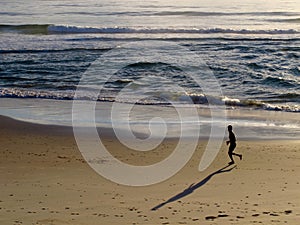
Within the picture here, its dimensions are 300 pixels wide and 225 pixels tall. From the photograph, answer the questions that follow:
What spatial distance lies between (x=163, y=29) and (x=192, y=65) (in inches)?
568

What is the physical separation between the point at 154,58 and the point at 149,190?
19.7 meters

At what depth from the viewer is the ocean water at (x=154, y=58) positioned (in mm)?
19234

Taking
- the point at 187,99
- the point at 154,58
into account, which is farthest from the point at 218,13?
the point at 187,99

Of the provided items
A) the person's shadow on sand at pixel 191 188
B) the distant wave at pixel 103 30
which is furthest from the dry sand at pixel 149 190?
the distant wave at pixel 103 30

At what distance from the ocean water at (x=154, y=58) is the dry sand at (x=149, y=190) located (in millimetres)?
3263

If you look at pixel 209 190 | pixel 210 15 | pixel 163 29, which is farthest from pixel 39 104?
pixel 210 15

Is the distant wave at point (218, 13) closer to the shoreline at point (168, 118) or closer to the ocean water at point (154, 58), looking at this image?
the ocean water at point (154, 58)

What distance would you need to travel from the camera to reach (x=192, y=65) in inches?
1092

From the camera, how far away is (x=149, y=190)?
1003 centimetres

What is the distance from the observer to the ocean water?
63.1 ft

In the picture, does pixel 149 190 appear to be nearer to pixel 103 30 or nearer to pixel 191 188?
pixel 191 188

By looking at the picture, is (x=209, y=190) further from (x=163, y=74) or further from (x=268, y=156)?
(x=163, y=74)

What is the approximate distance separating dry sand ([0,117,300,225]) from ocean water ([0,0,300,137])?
326 cm

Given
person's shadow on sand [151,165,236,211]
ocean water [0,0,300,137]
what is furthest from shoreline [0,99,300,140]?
person's shadow on sand [151,165,236,211]
